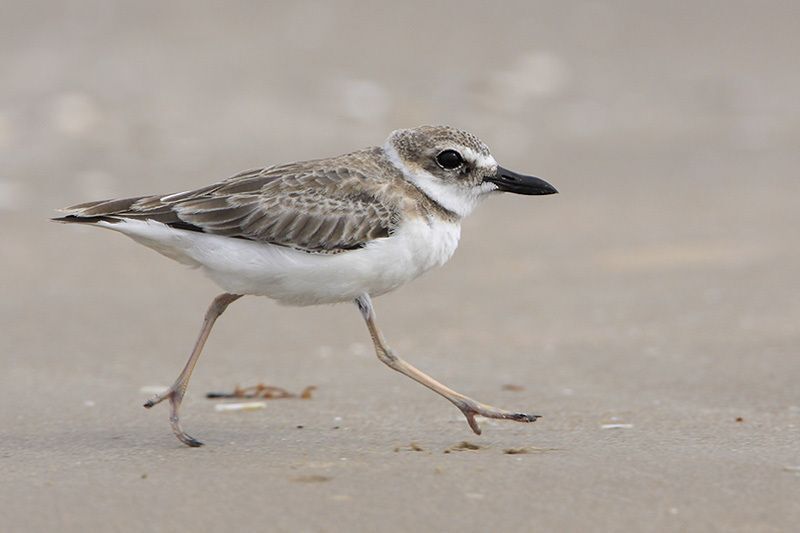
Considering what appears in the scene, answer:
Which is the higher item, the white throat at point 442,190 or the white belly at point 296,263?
the white throat at point 442,190

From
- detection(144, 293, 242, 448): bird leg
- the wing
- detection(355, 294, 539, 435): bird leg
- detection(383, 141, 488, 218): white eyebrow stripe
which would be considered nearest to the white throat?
detection(383, 141, 488, 218): white eyebrow stripe

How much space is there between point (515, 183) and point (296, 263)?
3.84 feet

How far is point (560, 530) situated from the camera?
3.87 metres

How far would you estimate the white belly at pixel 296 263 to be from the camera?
518 cm

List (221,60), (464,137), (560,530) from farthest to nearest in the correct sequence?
(221,60) → (464,137) → (560,530)

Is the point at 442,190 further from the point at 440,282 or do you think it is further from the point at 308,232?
the point at 440,282

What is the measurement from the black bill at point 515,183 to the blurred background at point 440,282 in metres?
1.03

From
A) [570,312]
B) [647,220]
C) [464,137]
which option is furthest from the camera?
[647,220]

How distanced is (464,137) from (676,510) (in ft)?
7.25

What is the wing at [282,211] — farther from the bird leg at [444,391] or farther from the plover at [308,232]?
the bird leg at [444,391]

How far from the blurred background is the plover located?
607 millimetres

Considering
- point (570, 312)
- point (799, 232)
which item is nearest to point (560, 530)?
point (570, 312)

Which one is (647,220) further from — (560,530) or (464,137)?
(560,530)

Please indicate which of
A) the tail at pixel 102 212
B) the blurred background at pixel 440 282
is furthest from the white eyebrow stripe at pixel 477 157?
the tail at pixel 102 212
